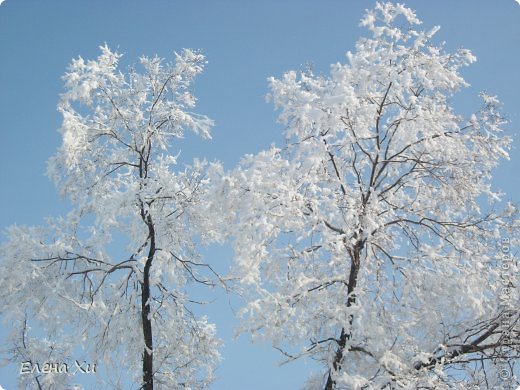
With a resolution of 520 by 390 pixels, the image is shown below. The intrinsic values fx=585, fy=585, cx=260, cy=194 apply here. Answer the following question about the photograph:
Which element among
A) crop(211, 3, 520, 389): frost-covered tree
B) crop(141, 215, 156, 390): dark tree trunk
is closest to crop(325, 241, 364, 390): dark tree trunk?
crop(211, 3, 520, 389): frost-covered tree

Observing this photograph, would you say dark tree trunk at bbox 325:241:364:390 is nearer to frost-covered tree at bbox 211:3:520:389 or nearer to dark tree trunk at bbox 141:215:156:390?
frost-covered tree at bbox 211:3:520:389

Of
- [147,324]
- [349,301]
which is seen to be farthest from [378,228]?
[147,324]

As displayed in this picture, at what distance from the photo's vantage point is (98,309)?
35.7 ft

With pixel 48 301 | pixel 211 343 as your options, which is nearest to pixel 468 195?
pixel 211 343

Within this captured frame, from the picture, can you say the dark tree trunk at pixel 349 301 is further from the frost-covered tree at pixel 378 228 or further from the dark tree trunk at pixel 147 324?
the dark tree trunk at pixel 147 324

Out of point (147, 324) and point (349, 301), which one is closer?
point (349, 301)

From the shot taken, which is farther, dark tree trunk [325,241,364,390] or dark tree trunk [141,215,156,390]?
dark tree trunk [141,215,156,390]

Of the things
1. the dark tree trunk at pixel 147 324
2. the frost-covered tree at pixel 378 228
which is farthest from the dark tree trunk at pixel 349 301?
the dark tree trunk at pixel 147 324

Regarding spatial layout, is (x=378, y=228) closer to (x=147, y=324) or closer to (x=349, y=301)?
(x=349, y=301)

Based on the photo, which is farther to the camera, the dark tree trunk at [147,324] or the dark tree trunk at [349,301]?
the dark tree trunk at [147,324]

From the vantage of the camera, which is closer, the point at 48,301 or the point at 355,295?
the point at 355,295

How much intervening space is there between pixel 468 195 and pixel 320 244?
2.83 meters

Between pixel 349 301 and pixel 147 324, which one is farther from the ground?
pixel 147 324

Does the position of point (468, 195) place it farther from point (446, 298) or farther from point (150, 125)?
point (150, 125)
